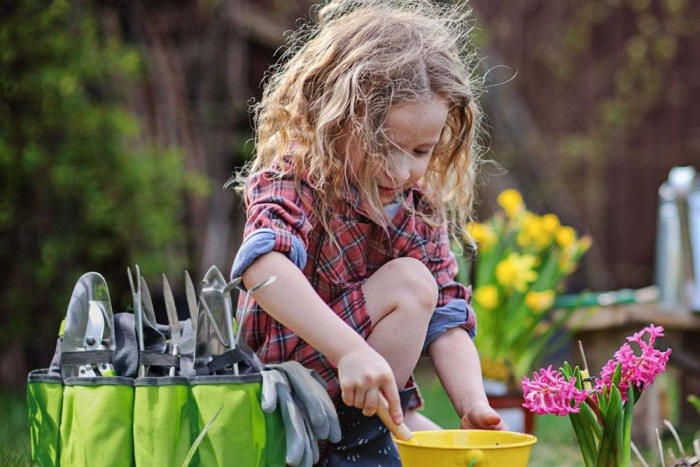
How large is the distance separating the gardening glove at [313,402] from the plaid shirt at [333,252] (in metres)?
0.14

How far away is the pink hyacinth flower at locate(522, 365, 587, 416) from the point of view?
1.27 m

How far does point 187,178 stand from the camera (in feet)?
11.4

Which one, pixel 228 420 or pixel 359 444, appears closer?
pixel 228 420

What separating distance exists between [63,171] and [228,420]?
1.90 metres

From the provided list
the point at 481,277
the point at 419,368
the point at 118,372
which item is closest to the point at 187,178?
the point at 481,277

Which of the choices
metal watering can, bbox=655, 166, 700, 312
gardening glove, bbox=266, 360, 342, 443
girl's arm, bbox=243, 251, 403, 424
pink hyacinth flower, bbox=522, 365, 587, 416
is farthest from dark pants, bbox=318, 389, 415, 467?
metal watering can, bbox=655, 166, 700, 312

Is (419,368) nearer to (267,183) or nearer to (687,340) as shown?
(687,340)

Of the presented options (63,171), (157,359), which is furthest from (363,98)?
(63,171)

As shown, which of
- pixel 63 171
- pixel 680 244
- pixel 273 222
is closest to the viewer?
pixel 273 222

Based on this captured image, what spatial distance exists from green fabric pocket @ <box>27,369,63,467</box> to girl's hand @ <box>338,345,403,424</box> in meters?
0.43

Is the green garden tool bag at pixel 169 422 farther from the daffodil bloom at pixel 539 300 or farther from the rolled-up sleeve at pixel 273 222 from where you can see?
the daffodil bloom at pixel 539 300

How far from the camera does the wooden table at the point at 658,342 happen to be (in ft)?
8.38

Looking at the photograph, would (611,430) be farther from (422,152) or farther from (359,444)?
(422,152)

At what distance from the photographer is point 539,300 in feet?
8.66
